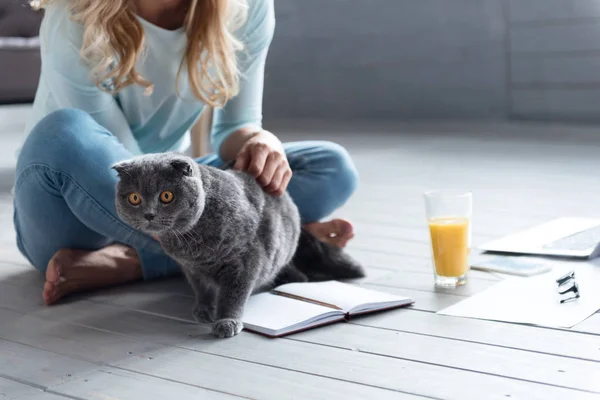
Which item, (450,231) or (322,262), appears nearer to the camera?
(450,231)

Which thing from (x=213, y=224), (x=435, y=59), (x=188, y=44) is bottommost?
(x=435, y=59)

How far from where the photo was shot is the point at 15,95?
3.50 m

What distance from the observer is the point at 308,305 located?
1.51 metres

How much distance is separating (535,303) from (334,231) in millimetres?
519

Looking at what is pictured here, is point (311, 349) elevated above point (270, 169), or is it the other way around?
point (270, 169)

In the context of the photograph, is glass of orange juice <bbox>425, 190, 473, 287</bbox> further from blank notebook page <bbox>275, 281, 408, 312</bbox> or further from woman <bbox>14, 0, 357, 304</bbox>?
woman <bbox>14, 0, 357, 304</bbox>

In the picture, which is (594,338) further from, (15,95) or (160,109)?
(15,95)

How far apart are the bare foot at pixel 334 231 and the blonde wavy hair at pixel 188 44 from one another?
35cm

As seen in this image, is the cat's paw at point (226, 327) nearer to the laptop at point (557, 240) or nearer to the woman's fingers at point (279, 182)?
the woman's fingers at point (279, 182)

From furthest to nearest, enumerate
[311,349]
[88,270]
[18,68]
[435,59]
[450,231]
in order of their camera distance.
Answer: [435,59]
[18,68]
[88,270]
[450,231]
[311,349]

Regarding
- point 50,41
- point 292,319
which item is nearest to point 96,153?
point 50,41

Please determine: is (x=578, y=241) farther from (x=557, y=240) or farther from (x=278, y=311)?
(x=278, y=311)

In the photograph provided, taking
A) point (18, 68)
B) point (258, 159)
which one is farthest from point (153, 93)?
point (18, 68)

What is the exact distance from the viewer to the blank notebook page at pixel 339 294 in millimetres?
1505
